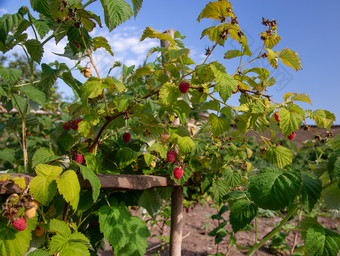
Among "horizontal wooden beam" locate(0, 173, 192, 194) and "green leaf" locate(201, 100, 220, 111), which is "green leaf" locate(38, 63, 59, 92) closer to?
"horizontal wooden beam" locate(0, 173, 192, 194)

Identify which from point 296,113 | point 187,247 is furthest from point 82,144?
point 187,247

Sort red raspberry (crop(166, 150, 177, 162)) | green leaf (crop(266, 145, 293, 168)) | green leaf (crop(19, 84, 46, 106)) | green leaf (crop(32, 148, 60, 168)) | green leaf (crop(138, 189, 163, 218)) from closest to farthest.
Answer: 1. green leaf (crop(32, 148, 60, 168))
2. green leaf (crop(19, 84, 46, 106))
3. green leaf (crop(266, 145, 293, 168))
4. red raspberry (crop(166, 150, 177, 162))
5. green leaf (crop(138, 189, 163, 218))

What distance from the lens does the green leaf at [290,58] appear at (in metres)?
1.09

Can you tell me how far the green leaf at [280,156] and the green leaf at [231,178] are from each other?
0.36 m

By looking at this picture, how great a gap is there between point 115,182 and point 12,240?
398 millimetres

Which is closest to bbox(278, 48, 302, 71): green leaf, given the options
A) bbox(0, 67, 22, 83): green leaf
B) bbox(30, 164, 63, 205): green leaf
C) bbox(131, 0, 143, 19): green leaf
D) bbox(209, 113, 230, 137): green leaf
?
bbox(209, 113, 230, 137): green leaf

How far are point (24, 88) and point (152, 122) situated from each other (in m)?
0.56

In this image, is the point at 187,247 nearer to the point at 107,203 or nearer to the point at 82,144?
the point at 107,203

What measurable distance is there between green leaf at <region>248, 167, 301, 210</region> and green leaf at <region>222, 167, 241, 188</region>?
Result: 2.38ft

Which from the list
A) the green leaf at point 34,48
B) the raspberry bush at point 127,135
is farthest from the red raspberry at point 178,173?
the green leaf at point 34,48

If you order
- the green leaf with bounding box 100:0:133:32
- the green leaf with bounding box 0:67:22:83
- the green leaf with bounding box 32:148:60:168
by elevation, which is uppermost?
the green leaf with bounding box 100:0:133:32

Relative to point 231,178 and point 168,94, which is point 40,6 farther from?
point 231,178

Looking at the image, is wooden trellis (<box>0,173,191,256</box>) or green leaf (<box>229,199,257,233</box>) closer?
wooden trellis (<box>0,173,191,256</box>)

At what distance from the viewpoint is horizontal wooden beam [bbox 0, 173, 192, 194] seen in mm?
784
